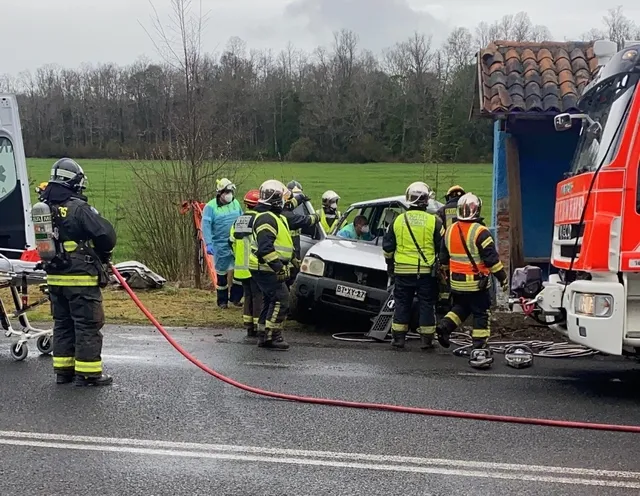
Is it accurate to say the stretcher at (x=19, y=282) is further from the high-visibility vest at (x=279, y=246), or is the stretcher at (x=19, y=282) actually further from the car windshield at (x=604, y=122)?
the car windshield at (x=604, y=122)

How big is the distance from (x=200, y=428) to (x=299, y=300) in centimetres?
396

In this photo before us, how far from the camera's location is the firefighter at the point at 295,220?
9617mm

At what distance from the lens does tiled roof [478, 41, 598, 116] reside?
10.1m

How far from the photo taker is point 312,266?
9.30 meters

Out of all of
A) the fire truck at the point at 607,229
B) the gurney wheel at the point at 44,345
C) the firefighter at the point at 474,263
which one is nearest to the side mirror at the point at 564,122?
the fire truck at the point at 607,229

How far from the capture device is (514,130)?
10.9 m

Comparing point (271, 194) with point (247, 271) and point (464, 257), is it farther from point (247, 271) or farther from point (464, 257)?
point (464, 257)

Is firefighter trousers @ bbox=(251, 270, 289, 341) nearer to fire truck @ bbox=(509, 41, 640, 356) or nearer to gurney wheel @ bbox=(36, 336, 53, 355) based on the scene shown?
gurney wheel @ bbox=(36, 336, 53, 355)

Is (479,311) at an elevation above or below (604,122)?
below

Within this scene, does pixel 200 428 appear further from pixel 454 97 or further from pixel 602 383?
pixel 454 97

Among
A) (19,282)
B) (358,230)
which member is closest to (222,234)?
(358,230)

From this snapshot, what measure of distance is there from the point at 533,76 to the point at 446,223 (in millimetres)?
2686

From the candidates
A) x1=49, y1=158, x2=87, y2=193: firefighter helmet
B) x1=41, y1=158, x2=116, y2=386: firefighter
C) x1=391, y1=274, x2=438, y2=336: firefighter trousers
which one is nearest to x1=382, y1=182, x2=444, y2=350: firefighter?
x1=391, y1=274, x2=438, y2=336: firefighter trousers

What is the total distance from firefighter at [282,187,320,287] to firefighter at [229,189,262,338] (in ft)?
1.48
